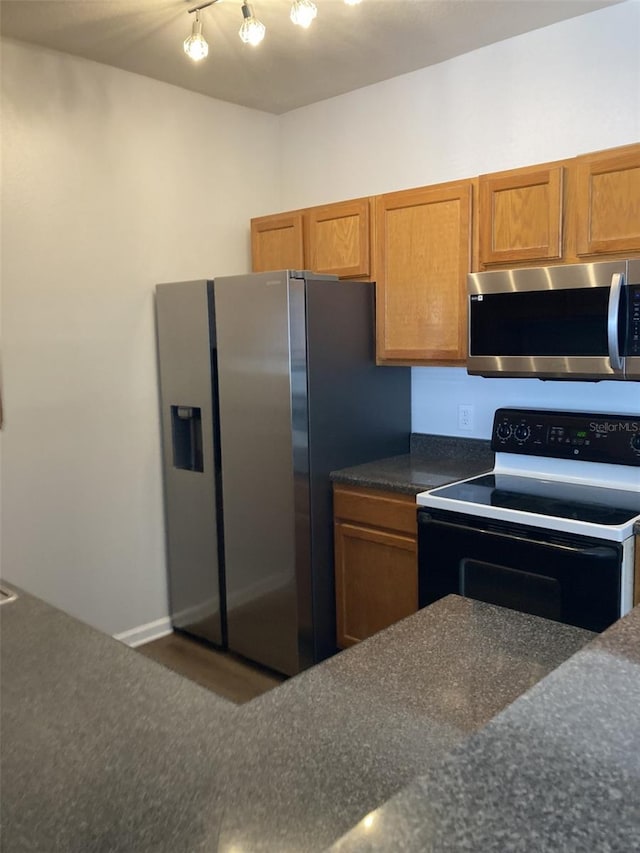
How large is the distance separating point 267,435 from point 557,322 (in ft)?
3.93

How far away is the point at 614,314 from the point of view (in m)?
2.16

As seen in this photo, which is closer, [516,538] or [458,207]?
[516,538]

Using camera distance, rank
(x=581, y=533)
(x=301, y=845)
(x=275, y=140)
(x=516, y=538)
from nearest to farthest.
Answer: (x=301, y=845), (x=581, y=533), (x=516, y=538), (x=275, y=140)

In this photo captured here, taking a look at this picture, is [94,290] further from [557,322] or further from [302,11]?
[557,322]

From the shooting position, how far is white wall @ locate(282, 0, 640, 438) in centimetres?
255

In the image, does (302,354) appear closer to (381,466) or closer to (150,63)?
(381,466)

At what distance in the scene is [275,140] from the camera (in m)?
3.71

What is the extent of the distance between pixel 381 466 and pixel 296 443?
0.44 meters

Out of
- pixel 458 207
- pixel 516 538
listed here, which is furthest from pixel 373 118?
pixel 516 538

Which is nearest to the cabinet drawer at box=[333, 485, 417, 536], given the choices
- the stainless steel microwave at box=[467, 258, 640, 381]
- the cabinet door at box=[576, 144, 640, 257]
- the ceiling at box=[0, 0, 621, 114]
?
the stainless steel microwave at box=[467, 258, 640, 381]

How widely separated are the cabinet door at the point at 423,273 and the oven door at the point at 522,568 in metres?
0.74

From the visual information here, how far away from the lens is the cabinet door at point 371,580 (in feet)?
8.94

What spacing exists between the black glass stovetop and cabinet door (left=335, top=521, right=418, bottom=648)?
0.34m

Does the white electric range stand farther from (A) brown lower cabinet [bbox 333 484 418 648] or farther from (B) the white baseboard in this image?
(B) the white baseboard
